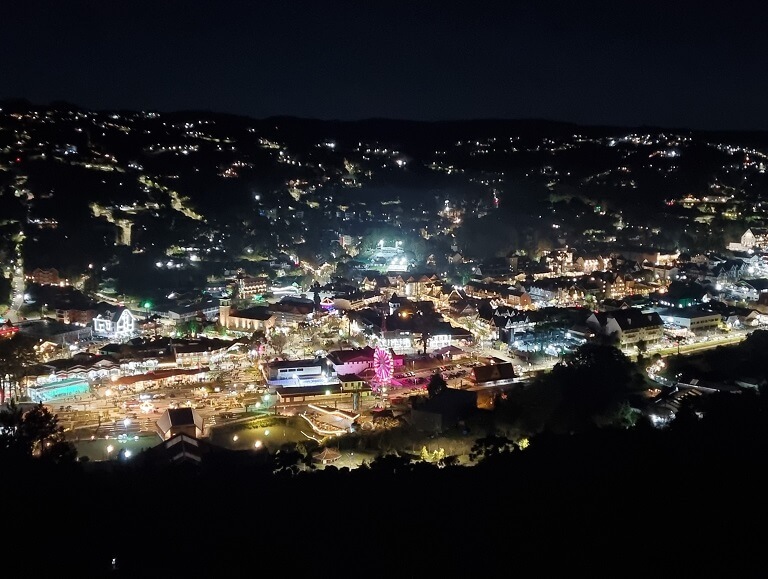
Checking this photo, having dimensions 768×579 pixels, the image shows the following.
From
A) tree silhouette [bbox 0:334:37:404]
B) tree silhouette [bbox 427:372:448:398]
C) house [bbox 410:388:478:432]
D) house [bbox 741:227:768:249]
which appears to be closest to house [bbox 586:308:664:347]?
tree silhouette [bbox 427:372:448:398]

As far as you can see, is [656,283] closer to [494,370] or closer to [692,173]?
[494,370]

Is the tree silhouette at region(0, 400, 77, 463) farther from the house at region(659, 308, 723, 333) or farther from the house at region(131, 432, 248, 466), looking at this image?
the house at region(659, 308, 723, 333)

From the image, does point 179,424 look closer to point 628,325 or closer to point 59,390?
point 59,390

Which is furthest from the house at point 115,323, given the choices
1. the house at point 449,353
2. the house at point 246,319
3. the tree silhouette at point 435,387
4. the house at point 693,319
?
the house at point 693,319

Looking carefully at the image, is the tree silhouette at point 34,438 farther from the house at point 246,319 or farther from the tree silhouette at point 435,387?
the house at point 246,319

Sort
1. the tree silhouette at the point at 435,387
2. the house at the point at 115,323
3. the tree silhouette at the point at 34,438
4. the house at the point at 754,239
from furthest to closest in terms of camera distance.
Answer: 1. the house at the point at 754,239
2. the house at the point at 115,323
3. the tree silhouette at the point at 435,387
4. the tree silhouette at the point at 34,438

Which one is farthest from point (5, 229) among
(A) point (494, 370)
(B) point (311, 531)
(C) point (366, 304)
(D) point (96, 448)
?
(B) point (311, 531)

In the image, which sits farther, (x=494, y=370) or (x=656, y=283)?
(x=656, y=283)
